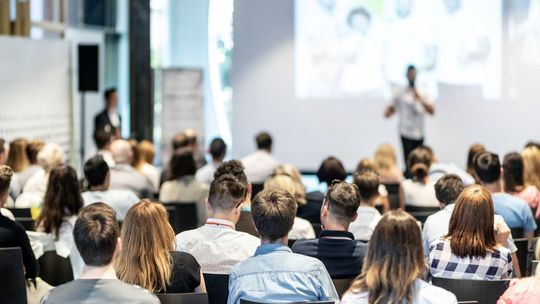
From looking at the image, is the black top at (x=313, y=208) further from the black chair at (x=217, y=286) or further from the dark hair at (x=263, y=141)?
the dark hair at (x=263, y=141)

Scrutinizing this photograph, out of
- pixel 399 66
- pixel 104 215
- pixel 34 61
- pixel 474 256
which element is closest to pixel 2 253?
pixel 104 215

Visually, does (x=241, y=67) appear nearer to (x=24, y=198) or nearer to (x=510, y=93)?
(x=510, y=93)

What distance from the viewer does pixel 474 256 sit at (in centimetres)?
445

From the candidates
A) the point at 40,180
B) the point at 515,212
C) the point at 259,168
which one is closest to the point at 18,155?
the point at 40,180

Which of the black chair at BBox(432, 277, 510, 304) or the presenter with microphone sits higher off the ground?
the presenter with microphone

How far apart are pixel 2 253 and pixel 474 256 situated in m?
2.10

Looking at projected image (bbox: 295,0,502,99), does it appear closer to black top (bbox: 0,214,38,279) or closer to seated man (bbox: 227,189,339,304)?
black top (bbox: 0,214,38,279)

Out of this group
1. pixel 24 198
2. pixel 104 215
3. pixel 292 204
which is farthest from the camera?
pixel 24 198

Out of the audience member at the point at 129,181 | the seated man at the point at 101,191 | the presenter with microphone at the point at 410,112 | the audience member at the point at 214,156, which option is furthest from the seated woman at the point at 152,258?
the presenter with microphone at the point at 410,112

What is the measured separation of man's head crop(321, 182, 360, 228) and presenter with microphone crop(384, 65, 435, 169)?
7150mm

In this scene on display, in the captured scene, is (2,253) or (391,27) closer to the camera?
(2,253)

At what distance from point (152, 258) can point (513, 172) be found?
3313mm

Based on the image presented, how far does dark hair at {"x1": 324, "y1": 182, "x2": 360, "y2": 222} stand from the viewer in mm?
4488

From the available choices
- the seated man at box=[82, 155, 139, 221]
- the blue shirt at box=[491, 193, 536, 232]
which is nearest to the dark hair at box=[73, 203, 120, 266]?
the seated man at box=[82, 155, 139, 221]
